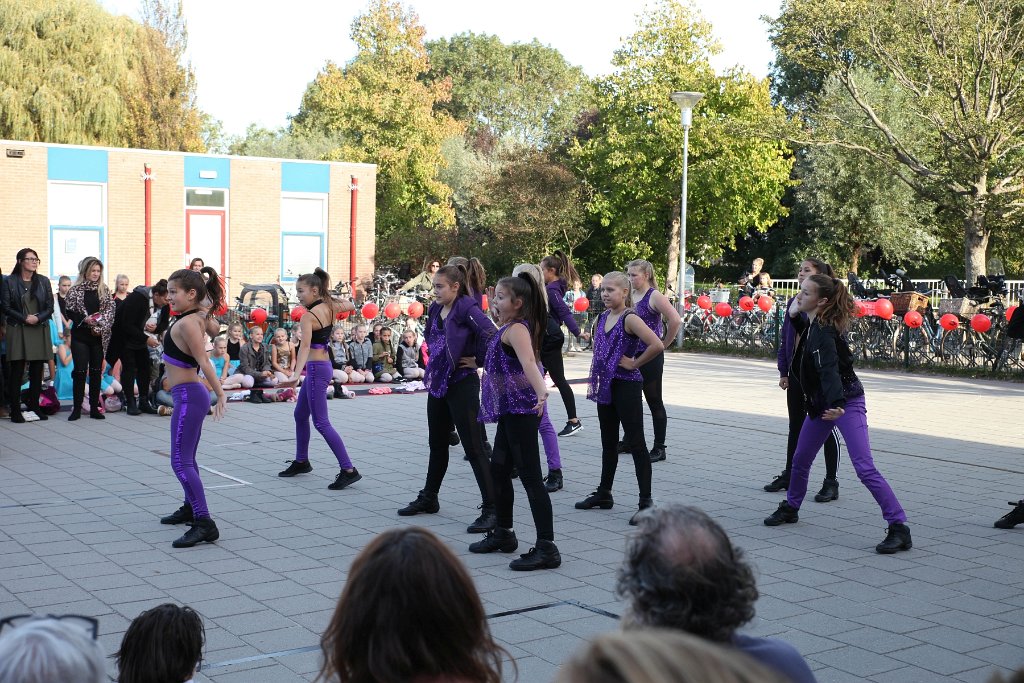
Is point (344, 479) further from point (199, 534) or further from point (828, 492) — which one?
point (828, 492)

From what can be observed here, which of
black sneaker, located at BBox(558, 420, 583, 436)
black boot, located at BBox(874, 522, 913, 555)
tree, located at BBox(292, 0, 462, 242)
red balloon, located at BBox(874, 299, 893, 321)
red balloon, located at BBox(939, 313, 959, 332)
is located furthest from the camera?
tree, located at BBox(292, 0, 462, 242)

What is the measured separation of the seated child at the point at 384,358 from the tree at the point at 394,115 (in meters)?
25.6

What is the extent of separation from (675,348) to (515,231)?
17.0 metres

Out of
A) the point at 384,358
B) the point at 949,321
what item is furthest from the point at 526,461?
the point at 949,321

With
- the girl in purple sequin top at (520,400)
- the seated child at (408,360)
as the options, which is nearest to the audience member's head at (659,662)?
the girl in purple sequin top at (520,400)

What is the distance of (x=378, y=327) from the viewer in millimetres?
17000

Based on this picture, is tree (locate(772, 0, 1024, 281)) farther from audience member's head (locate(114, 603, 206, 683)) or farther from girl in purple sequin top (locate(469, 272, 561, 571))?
audience member's head (locate(114, 603, 206, 683))

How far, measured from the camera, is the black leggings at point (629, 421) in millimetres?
7656

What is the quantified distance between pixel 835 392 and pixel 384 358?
1067 cm

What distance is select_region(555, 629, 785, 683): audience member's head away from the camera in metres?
1.17

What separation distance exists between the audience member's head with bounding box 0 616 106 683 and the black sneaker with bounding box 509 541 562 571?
471 cm

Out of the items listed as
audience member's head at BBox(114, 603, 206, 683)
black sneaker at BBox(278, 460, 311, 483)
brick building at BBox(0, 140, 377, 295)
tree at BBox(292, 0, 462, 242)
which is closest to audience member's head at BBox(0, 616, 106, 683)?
audience member's head at BBox(114, 603, 206, 683)

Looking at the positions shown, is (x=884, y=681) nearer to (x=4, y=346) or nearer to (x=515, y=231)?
(x=4, y=346)

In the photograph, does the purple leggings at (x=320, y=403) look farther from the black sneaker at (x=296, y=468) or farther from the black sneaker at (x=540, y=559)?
the black sneaker at (x=540, y=559)
